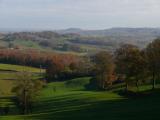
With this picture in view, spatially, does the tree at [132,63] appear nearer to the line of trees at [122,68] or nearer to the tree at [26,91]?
the line of trees at [122,68]

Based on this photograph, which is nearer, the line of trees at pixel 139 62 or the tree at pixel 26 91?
the tree at pixel 26 91

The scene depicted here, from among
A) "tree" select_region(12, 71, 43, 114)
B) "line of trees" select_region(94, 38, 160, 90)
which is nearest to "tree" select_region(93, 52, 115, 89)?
"line of trees" select_region(94, 38, 160, 90)

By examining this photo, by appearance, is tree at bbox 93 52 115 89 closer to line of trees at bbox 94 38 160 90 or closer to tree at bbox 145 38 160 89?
line of trees at bbox 94 38 160 90

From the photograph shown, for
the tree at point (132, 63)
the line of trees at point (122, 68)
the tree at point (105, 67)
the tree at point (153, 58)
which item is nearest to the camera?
the tree at point (153, 58)

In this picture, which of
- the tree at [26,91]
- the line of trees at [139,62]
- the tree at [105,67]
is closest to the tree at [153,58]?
the line of trees at [139,62]

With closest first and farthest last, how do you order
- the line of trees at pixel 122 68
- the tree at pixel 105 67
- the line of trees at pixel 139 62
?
the line of trees at pixel 139 62, the line of trees at pixel 122 68, the tree at pixel 105 67

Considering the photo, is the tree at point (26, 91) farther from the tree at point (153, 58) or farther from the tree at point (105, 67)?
the tree at point (105, 67)

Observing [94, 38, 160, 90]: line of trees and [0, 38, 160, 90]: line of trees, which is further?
[0, 38, 160, 90]: line of trees

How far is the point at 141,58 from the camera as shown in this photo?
75938mm

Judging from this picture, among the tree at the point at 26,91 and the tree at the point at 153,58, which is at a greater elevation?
the tree at the point at 153,58

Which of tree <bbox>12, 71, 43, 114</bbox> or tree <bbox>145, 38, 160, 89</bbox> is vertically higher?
tree <bbox>145, 38, 160, 89</bbox>

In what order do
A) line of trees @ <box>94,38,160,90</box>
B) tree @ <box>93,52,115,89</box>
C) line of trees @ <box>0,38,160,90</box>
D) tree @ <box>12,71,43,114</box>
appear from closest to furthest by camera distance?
tree @ <box>12,71,43,114</box>
line of trees @ <box>94,38,160,90</box>
line of trees @ <box>0,38,160,90</box>
tree @ <box>93,52,115,89</box>

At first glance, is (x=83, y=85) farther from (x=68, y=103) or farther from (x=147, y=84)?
(x=68, y=103)

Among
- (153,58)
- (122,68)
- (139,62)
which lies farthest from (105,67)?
(153,58)
